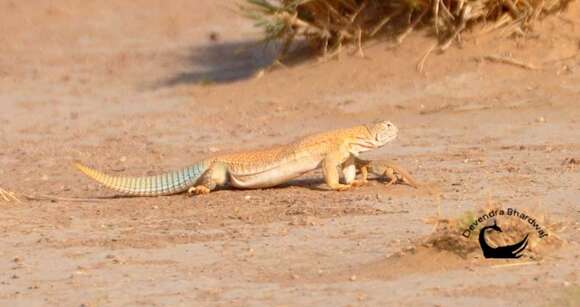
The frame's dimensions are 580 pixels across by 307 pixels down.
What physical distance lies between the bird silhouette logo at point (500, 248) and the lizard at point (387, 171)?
249 centimetres

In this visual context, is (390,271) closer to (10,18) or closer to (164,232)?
(164,232)

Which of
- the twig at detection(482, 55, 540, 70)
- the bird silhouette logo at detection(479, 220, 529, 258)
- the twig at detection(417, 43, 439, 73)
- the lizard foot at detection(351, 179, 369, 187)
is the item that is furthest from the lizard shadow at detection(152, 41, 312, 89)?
the bird silhouette logo at detection(479, 220, 529, 258)

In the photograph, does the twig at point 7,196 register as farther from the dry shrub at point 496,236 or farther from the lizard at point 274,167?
the dry shrub at point 496,236

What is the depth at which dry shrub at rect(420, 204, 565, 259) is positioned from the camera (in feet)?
23.8

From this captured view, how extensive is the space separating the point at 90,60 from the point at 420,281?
1174 cm

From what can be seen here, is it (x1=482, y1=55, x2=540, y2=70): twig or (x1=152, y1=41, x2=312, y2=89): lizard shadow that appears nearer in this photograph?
(x1=482, y1=55, x2=540, y2=70): twig

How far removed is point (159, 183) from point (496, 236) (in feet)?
11.4

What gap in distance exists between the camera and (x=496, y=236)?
23.8 feet

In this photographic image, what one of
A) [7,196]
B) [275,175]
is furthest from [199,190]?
[7,196]

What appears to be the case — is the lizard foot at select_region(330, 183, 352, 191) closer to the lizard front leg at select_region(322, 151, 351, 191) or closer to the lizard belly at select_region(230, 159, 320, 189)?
the lizard front leg at select_region(322, 151, 351, 191)

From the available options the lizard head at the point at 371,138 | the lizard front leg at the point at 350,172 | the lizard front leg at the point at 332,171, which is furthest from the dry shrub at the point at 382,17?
the lizard front leg at the point at 332,171

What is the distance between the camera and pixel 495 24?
1378 cm

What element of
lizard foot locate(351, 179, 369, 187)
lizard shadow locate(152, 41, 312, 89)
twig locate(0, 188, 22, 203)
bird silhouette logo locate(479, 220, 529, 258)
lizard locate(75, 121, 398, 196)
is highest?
lizard shadow locate(152, 41, 312, 89)

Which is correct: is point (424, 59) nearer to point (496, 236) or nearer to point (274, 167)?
point (274, 167)
